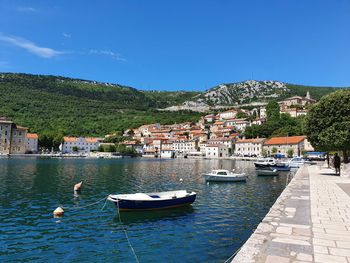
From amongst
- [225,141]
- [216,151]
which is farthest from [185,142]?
[216,151]

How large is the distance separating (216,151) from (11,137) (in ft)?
290

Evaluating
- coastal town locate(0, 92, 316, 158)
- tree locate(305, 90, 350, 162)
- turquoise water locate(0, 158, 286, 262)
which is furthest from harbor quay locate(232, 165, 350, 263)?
coastal town locate(0, 92, 316, 158)

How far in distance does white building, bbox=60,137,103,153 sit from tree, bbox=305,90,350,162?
416 ft

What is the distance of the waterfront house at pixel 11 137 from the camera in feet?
408

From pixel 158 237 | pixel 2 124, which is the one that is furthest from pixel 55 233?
pixel 2 124

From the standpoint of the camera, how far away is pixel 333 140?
31.2 m

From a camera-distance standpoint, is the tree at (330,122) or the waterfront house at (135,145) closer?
the tree at (330,122)

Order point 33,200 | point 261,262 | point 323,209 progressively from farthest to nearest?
point 33,200
point 323,209
point 261,262

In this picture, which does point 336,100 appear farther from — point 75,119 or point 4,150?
point 75,119

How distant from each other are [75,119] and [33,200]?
Answer: 15984 centimetres

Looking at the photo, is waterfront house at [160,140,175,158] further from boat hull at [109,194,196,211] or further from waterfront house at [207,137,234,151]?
boat hull at [109,194,196,211]

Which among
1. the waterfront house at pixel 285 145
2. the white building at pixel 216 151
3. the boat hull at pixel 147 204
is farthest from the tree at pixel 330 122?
the white building at pixel 216 151

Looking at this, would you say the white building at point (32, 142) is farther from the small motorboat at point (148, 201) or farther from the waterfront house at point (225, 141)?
the small motorboat at point (148, 201)

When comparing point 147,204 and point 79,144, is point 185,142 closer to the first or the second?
point 79,144
